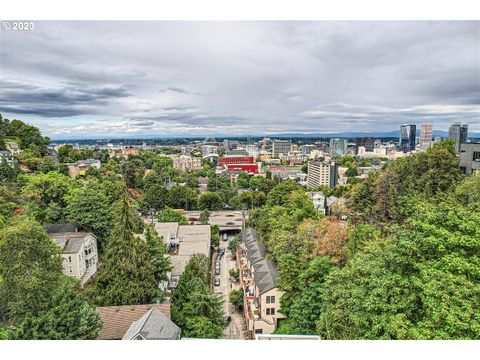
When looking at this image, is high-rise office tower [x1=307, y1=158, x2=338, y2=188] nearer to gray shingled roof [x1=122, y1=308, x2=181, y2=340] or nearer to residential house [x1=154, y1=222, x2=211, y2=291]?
residential house [x1=154, y1=222, x2=211, y2=291]

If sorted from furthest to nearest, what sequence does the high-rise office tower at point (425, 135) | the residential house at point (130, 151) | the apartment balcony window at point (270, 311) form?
1. the residential house at point (130, 151)
2. the high-rise office tower at point (425, 135)
3. the apartment balcony window at point (270, 311)

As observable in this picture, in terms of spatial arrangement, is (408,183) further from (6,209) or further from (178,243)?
(6,209)

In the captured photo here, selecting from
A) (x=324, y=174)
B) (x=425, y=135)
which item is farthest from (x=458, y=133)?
(x=324, y=174)

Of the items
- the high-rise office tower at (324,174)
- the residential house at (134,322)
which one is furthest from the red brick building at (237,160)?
the residential house at (134,322)

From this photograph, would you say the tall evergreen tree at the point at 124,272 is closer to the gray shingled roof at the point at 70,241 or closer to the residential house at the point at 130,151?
the gray shingled roof at the point at 70,241

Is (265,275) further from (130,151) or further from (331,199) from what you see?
(130,151)

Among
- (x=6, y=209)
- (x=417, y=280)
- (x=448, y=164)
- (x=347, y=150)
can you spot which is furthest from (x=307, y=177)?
(x=417, y=280)

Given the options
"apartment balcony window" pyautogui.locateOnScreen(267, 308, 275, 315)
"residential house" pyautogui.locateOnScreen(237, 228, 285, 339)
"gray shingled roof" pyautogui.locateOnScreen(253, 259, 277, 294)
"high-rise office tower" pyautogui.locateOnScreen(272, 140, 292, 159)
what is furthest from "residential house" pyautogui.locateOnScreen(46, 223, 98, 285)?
"high-rise office tower" pyautogui.locateOnScreen(272, 140, 292, 159)
